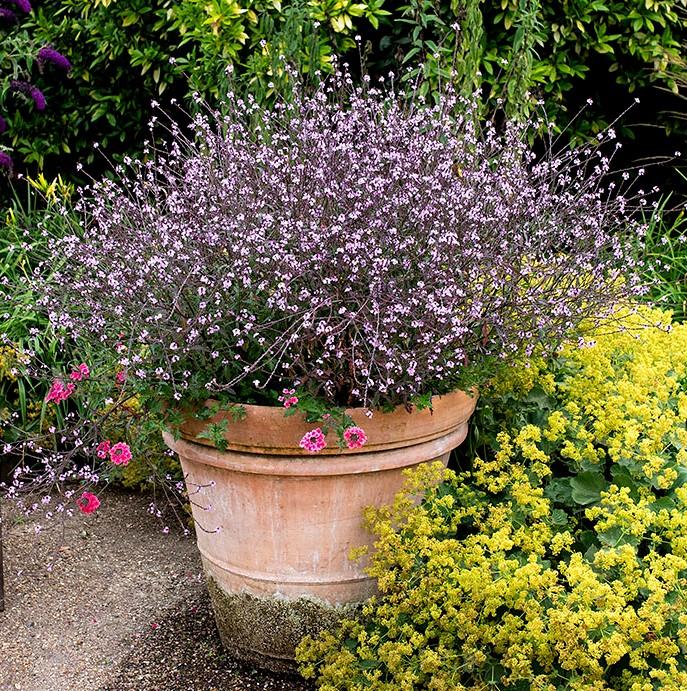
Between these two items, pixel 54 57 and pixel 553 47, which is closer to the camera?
pixel 553 47

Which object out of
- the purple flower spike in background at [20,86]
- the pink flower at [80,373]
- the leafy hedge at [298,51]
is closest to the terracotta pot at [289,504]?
the pink flower at [80,373]

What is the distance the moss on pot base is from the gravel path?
62 mm

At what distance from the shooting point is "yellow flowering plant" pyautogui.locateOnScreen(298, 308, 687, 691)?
6.53ft

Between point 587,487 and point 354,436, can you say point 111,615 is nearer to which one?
point 354,436

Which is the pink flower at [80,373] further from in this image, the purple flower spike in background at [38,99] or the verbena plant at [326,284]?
the purple flower spike in background at [38,99]

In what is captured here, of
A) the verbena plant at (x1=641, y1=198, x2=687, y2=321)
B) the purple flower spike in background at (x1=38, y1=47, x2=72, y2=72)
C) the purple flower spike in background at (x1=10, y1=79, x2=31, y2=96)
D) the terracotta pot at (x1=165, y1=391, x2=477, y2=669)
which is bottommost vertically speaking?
the verbena plant at (x1=641, y1=198, x2=687, y2=321)

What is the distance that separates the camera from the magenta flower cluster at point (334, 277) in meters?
2.28

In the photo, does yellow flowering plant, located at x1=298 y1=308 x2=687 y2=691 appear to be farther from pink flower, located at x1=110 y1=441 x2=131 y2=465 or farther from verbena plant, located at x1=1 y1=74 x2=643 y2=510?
pink flower, located at x1=110 y1=441 x2=131 y2=465

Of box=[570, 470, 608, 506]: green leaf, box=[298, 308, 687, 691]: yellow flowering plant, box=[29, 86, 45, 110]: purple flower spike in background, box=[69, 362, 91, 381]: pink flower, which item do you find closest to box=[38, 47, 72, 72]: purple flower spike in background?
box=[29, 86, 45, 110]: purple flower spike in background

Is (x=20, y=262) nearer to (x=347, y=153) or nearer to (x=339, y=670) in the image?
(x=347, y=153)

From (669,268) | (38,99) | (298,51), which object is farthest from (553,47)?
(38,99)

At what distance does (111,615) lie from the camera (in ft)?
9.77

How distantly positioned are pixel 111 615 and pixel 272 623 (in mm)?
681

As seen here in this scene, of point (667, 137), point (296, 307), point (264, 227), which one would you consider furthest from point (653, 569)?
point (667, 137)
